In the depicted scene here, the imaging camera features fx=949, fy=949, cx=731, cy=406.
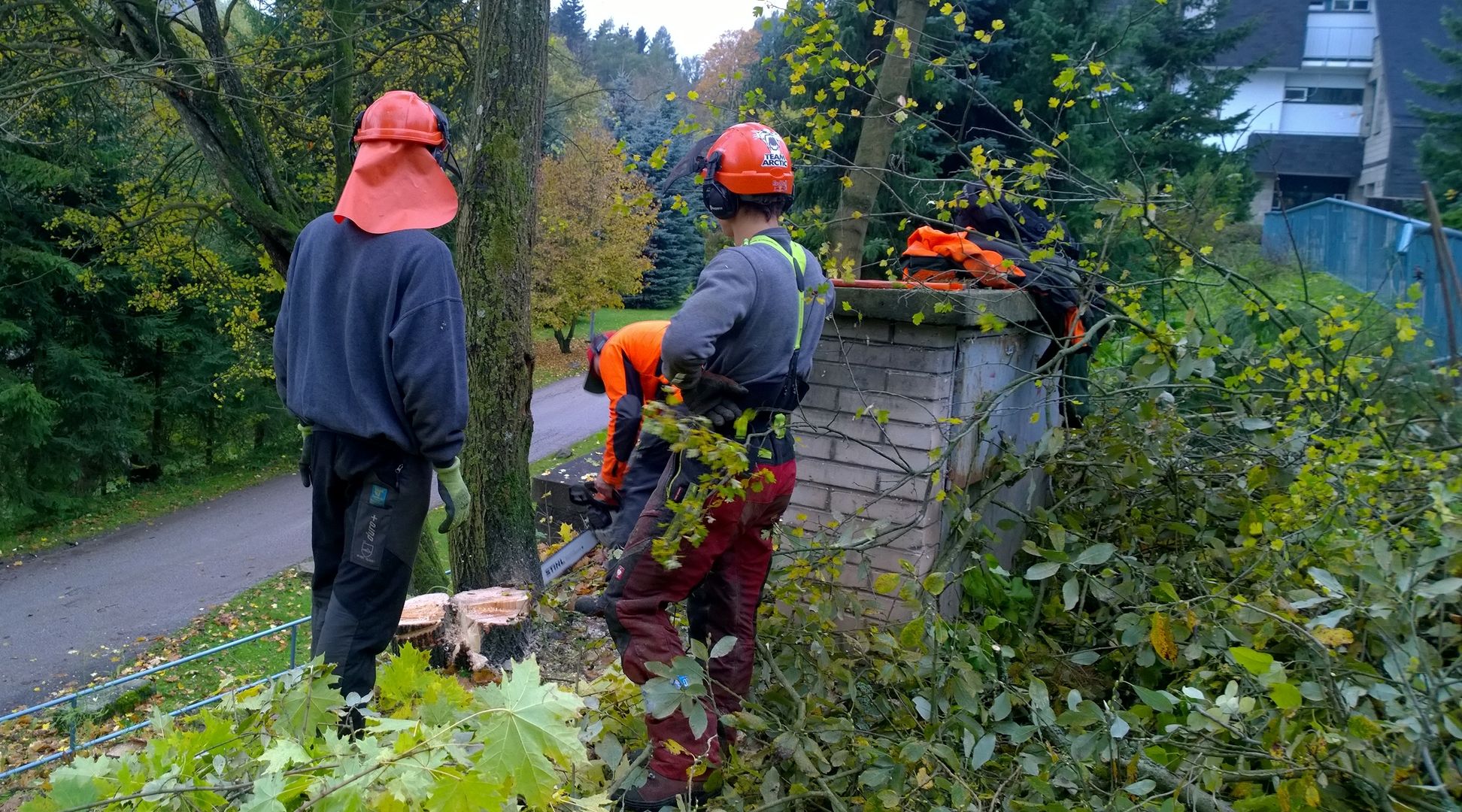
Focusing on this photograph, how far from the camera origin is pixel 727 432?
2.99 meters

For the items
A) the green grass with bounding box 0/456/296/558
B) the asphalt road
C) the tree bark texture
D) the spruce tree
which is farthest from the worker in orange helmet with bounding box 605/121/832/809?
the spruce tree

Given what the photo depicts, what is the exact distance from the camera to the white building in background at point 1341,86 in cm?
2431

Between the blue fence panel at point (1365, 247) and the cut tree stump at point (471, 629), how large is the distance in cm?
580

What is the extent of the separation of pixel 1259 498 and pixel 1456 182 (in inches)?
572

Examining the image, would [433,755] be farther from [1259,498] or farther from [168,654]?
[168,654]

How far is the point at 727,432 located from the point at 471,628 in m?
1.92

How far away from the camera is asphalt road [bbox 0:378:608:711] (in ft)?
31.5

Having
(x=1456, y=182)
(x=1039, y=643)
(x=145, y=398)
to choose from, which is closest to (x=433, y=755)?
(x=1039, y=643)

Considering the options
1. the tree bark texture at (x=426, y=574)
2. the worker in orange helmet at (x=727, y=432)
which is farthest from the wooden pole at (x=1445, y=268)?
the tree bark texture at (x=426, y=574)

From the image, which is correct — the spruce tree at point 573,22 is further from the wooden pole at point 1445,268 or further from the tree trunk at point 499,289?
the wooden pole at point 1445,268

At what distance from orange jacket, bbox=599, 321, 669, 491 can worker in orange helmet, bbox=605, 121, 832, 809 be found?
0.53 metres

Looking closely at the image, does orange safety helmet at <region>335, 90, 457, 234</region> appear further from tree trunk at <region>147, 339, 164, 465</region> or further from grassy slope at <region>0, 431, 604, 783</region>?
tree trunk at <region>147, 339, 164, 465</region>

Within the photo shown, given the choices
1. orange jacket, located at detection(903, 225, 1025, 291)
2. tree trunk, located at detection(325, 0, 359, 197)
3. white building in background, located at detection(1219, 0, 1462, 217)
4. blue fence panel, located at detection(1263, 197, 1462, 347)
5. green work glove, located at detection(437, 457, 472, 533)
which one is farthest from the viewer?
white building in background, located at detection(1219, 0, 1462, 217)

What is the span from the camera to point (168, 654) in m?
9.34
